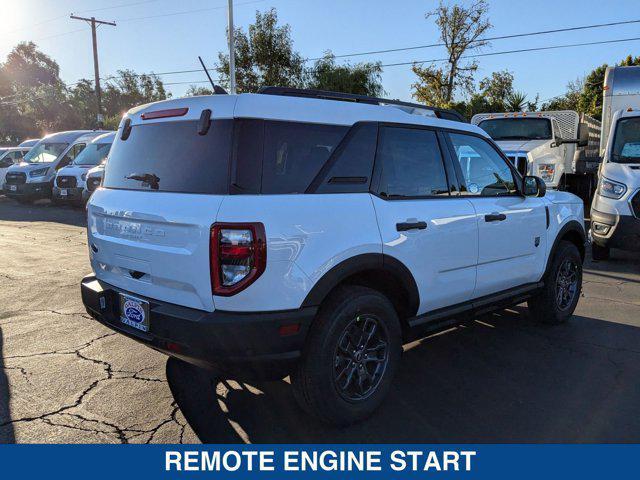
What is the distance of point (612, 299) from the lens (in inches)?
239

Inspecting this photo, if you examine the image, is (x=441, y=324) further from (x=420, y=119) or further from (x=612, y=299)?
(x=612, y=299)

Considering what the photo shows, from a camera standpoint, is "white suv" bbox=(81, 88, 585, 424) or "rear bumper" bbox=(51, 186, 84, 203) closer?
"white suv" bbox=(81, 88, 585, 424)

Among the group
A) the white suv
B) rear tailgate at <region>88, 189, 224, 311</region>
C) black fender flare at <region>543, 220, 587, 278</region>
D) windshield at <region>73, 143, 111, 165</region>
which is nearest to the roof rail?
the white suv

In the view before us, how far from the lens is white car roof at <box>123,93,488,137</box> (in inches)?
113

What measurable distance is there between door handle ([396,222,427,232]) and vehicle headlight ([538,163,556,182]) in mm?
8672

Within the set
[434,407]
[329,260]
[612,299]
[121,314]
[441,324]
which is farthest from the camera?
[612,299]

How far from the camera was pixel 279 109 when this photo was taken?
116 inches

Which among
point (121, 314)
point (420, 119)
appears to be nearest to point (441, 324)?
point (420, 119)

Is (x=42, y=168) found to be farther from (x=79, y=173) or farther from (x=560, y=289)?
(x=560, y=289)

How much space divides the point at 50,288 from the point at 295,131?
474 cm

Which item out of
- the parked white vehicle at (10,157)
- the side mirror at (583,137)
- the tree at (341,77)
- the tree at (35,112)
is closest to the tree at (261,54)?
the tree at (341,77)

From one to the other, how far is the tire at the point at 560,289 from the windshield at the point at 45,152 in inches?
680

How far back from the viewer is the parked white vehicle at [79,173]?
14812mm

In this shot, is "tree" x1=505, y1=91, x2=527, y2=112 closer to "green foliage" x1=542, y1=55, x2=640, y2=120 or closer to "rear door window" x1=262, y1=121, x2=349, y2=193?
"green foliage" x1=542, y1=55, x2=640, y2=120
